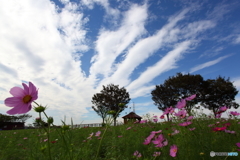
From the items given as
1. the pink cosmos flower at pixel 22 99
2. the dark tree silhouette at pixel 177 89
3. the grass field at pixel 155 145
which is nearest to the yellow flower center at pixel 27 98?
the pink cosmos flower at pixel 22 99

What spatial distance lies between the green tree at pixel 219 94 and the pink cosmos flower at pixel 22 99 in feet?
74.2

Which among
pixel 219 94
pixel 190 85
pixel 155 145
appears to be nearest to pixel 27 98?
pixel 155 145

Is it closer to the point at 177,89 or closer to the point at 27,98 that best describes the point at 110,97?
the point at 177,89

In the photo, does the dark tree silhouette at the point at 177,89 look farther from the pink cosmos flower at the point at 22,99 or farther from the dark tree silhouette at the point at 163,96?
the pink cosmos flower at the point at 22,99

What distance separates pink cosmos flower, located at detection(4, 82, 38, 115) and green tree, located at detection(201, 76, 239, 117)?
22.6 m

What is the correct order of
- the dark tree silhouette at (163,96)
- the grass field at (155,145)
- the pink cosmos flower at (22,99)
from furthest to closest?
the dark tree silhouette at (163,96) → the grass field at (155,145) → the pink cosmos flower at (22,99)

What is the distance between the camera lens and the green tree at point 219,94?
65.3ft

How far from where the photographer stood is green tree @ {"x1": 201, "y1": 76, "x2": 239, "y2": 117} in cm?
1991

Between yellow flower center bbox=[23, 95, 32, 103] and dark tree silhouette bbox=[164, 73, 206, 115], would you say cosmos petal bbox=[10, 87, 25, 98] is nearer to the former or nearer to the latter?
yellow flower center bbox=[23, 95, 32, 103]

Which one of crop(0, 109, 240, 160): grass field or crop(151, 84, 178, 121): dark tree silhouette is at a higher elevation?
crop(151, 84, 178, 121): dark tree silhouette

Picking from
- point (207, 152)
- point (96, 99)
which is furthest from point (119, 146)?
point (96, 99)

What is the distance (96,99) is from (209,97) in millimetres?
16458

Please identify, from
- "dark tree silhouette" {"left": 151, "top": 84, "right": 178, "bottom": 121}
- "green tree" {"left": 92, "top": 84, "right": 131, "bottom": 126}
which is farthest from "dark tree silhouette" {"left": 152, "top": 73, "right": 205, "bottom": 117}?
"green tree" {"left": 92, "top": 84, "right": 131, "bottom": 126}

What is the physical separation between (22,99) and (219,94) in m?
23.5
